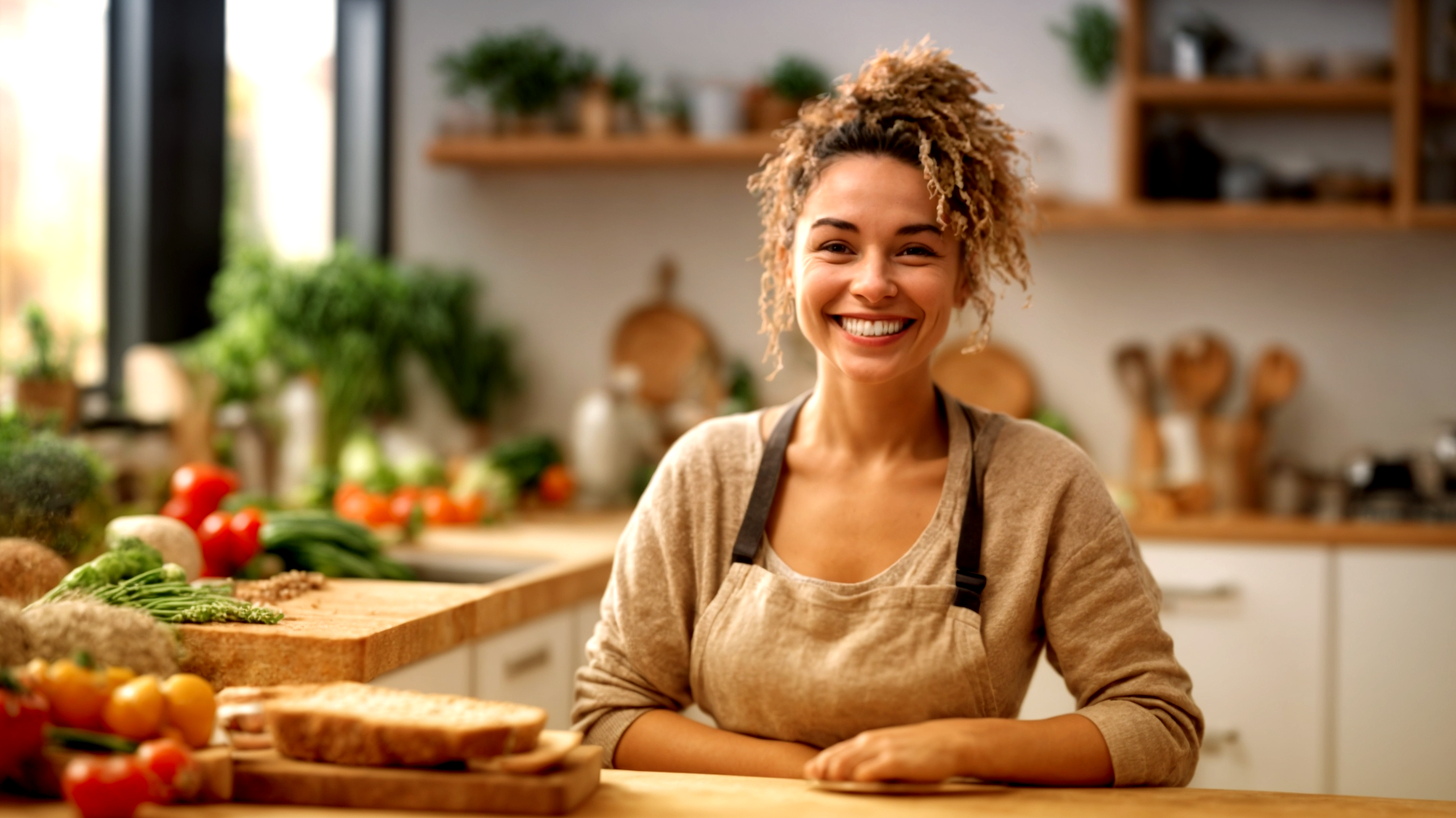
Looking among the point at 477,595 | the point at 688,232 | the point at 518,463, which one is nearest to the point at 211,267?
the point at 518,463

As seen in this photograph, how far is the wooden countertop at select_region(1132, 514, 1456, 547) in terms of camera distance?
315 centimetres

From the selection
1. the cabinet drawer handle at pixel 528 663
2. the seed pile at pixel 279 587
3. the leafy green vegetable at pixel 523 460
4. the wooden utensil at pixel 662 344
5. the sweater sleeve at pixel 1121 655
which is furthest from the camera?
the wooden utensil at pixel 662 344

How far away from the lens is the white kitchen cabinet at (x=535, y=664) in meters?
2.30

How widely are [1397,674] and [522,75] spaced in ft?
8.96

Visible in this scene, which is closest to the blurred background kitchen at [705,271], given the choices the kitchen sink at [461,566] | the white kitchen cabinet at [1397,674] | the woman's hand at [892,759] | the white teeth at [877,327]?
the white kitchen cabinet at [1397,674]

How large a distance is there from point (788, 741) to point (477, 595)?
0.52 metres

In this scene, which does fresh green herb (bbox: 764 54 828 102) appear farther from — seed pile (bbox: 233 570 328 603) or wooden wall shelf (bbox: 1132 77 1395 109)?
seed pile (bbox: 233 570 328 603)

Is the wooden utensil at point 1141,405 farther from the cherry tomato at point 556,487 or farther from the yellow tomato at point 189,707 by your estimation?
the yellow tomato at point 189,707

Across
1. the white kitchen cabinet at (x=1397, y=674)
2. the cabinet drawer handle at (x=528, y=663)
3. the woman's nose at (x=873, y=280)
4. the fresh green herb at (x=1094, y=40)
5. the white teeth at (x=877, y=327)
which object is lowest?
the white kitchen cabinet at (x=1397, y=674)

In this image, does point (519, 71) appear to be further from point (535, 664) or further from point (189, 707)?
point (189, 707)

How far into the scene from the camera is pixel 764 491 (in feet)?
5.59

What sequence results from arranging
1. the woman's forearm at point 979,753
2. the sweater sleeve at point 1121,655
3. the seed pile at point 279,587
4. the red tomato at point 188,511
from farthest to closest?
1. the red tomato at point 188,511
2. the seed pile at point 279,587
3. the sweater sleeve at point 1121,655
4. the woman's forearm at point 979,753

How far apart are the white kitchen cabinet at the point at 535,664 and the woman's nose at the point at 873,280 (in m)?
0.98

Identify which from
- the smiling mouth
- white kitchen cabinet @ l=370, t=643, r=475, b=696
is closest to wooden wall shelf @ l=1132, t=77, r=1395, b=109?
the smiling mouth
